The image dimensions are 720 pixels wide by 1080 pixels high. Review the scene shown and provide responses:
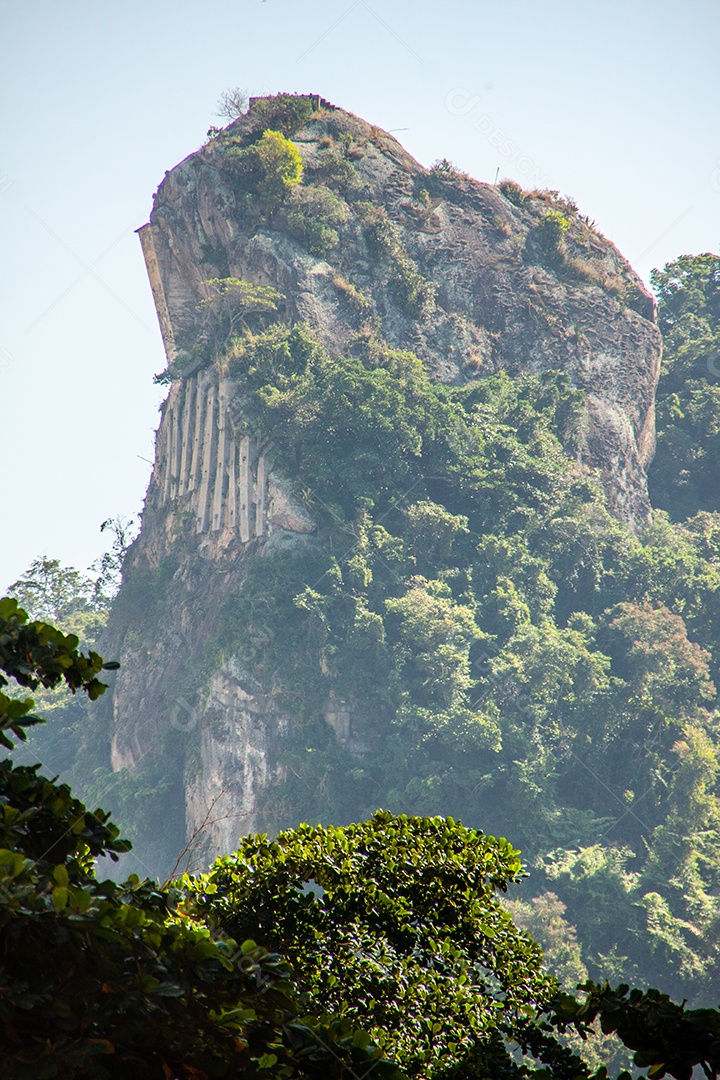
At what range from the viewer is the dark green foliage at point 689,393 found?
42188mm

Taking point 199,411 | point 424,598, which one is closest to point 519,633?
point 424,598

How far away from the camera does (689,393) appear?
4428cm

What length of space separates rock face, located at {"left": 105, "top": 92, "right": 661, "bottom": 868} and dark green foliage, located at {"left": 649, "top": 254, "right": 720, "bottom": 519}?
1827 mm

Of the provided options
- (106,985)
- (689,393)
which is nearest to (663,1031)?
(106,985)

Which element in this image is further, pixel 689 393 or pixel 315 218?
pixel 689 393

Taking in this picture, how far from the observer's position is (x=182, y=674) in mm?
33875

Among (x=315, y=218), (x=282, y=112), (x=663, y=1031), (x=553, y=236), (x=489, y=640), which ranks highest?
(x=553, y=236)

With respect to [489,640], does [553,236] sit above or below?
above

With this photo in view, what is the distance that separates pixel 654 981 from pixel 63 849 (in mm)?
24230

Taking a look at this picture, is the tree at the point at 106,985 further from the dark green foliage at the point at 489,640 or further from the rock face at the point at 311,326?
the rock face at the point at 311,326

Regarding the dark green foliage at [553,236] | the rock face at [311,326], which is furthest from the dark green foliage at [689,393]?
the dark green foliage at [553,236]

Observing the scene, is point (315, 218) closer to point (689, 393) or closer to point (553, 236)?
point (553, 236)

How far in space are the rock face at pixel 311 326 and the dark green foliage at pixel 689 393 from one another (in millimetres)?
1827

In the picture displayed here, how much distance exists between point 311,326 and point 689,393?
19.3m
